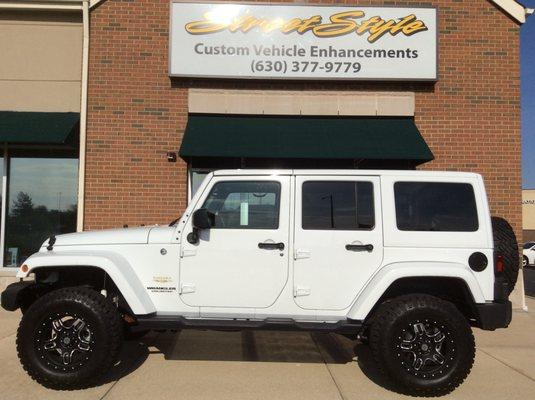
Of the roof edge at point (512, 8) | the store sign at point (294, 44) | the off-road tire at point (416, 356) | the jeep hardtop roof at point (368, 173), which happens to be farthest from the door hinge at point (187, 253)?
the roof edge at point (512, 8)

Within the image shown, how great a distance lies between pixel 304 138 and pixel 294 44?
206cm

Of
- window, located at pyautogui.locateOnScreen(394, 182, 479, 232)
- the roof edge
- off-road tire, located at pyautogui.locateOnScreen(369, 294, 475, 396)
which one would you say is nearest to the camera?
off-road tire, located at pyautogui.locateOnScreen(369, 294, 475, 396)

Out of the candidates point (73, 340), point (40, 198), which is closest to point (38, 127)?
point (40, 198)

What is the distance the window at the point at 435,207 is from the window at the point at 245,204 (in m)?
1.21

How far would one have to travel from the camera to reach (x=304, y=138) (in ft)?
26.0

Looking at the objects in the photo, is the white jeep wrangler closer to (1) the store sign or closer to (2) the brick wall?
(2) the brick wall

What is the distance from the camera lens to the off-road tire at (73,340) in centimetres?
409

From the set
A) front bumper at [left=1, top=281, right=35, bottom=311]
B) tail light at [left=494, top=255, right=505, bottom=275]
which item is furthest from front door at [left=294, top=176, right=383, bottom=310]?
front bumper at [left=1, top=281, right=35, bottom=311]

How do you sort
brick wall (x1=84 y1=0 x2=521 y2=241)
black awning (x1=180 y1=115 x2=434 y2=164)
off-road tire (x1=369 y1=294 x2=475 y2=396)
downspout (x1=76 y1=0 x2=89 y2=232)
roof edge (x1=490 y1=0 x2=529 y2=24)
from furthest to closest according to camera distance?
roof edge (x1=490 y1=0 x2=529 y2=24), brick wall (x1=84 y1=0 x2=521 y2=241), downspout (x1=76 y1=0 x2=89 y2=232), black awning (x1=180 y1=115 x2=434 y2=164), off-road tire (x1=369 y1=294 x2=475 y2=396)

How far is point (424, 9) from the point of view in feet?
28.7

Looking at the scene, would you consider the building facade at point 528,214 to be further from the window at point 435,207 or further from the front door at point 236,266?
the front door at point 236,266

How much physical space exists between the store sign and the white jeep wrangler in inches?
190

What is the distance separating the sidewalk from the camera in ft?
13.6

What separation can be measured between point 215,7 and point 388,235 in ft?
21.0
